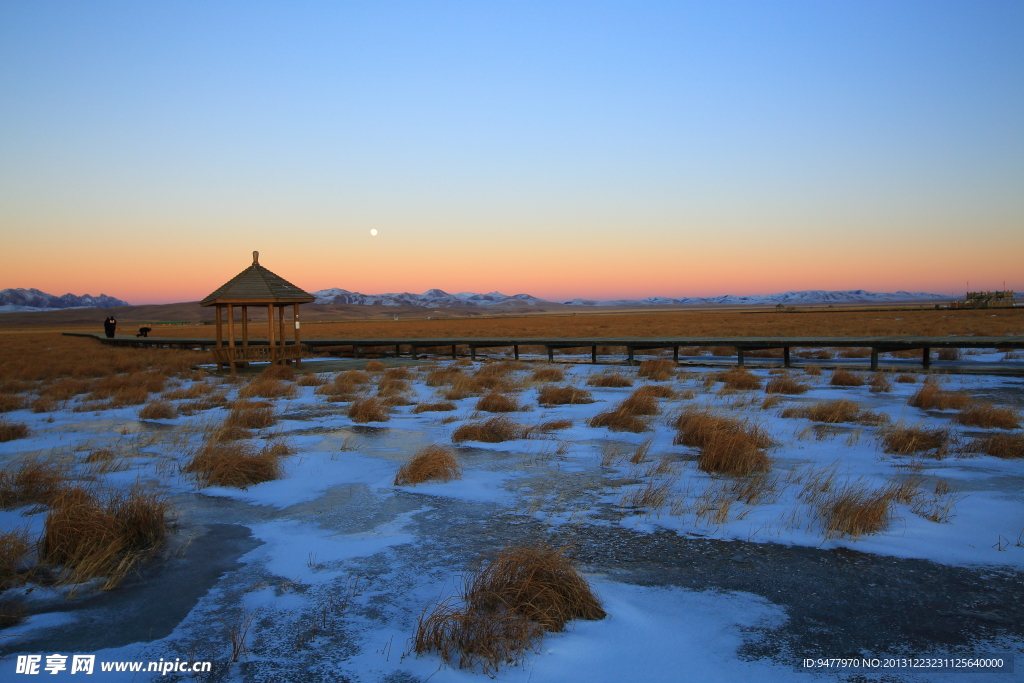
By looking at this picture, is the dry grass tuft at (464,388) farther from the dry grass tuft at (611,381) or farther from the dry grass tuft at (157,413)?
the dry grass tuft at (157,413)

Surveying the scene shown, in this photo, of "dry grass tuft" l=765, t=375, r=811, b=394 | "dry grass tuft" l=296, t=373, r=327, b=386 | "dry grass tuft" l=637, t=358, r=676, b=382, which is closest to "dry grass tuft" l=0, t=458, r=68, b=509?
"dry grass tuft" l=296, t=373, r=327, b=386

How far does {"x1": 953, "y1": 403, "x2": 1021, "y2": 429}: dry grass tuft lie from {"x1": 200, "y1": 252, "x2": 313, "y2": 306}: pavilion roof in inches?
643

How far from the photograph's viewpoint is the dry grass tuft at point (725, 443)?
7.29 m

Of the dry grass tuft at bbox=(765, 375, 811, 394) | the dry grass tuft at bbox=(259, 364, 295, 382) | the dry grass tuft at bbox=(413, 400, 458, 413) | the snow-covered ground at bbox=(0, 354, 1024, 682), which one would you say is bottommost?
the snow-covered ground at bbox=(0, 354, 1024, 682)

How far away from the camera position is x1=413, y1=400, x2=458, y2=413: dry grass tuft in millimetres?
12016

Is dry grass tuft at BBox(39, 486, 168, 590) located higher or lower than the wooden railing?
lower

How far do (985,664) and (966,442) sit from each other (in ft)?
19.8

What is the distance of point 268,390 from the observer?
14.8 metres

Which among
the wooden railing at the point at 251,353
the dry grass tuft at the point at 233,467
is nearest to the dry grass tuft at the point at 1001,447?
the dry grass tuft at the point at 233,467

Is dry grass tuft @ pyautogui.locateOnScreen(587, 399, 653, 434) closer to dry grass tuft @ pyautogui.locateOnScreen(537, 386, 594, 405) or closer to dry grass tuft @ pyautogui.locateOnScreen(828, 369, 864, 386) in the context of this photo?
dry grass tuft @ pyautogui.locateOnScreen(537, 386, 594, 405)

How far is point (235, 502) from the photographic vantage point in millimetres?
6500

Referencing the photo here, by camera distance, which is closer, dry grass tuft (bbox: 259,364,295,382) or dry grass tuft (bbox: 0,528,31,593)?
dry grass tuft (bbox: 0,528,31,593)

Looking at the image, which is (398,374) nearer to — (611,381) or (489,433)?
(611,381)

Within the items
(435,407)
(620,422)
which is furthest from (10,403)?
(620,422)
